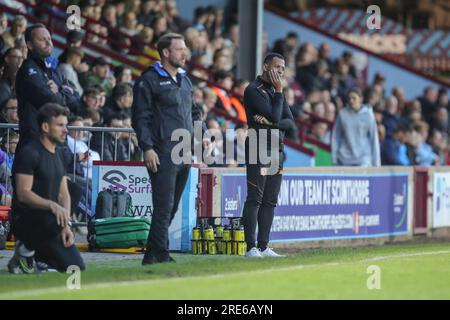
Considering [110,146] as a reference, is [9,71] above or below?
above

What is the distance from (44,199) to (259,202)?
3206 millimetres

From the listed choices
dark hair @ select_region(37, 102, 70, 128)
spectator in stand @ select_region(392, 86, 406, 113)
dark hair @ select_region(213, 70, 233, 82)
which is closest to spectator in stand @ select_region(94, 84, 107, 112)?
dark hair @ select_region(213, 70, 233, 82)

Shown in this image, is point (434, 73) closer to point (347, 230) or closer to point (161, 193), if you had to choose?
point (347, 230)

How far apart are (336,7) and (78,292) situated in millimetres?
23808

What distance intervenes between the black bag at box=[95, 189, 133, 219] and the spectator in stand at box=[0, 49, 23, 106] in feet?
7.90

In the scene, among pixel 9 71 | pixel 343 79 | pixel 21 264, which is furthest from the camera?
pixel 343 79

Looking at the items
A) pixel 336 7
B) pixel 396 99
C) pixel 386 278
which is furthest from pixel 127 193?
pixel 336 7

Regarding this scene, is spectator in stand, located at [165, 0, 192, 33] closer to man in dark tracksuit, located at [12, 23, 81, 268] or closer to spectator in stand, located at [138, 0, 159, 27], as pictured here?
spectator in stand, located at [138, 0, 159, 27]

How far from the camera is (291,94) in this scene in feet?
76.0

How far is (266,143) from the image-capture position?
1394 centimetres

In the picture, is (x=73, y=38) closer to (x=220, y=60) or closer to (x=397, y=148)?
(x=220, y=60)

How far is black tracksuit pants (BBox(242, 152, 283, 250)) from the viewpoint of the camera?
45.6 ft

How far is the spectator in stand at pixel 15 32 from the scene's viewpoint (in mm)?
18969

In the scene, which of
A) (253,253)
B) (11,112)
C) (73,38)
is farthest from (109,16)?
(253,253)
